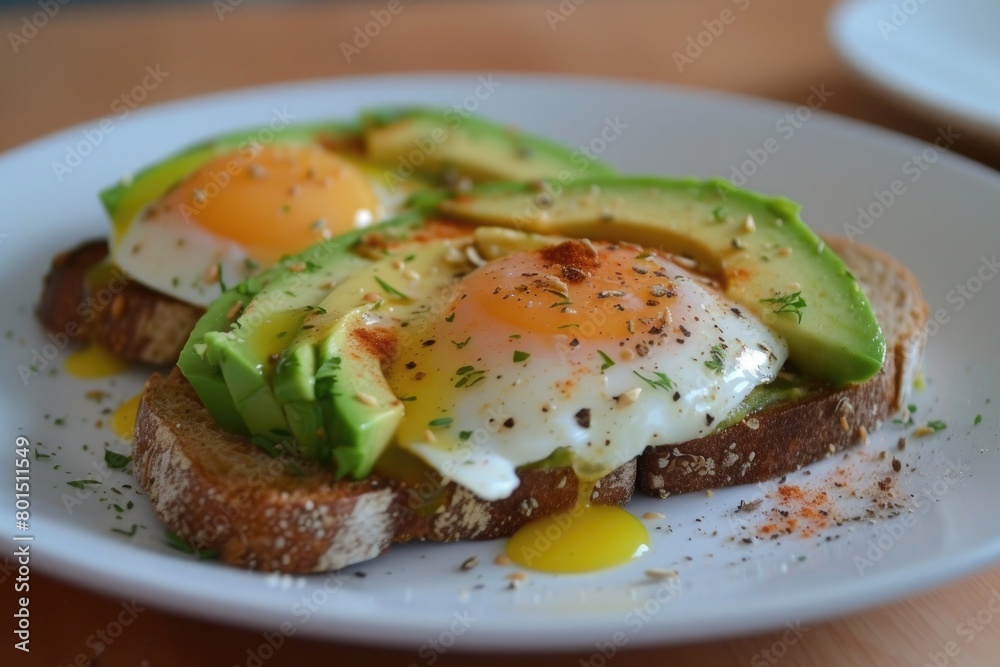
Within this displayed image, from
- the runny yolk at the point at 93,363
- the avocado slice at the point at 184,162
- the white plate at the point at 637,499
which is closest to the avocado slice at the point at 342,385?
the white plate at the point at 637,499

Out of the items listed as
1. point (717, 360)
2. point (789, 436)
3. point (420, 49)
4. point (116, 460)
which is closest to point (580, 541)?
point (717, 360)

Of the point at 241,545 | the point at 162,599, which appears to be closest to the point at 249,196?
the point at 241,545

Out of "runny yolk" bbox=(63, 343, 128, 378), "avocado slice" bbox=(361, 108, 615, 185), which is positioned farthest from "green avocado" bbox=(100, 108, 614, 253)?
"runny yolk" bbox=(63, 343, 128, 378)

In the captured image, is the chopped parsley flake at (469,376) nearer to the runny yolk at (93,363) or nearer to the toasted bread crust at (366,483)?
the toasted bread crust at (366,483)

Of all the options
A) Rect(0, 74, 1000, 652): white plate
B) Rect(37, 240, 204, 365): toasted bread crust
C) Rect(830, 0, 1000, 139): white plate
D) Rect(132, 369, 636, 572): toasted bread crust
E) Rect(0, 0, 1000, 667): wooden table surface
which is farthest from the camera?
Rect(0, 0, 1000, 667): wooden table surface

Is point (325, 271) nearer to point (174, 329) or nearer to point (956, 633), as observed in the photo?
point (174, 329)

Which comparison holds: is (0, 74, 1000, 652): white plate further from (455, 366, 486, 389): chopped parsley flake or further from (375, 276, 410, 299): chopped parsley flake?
(375, 276, 410, 299): chopped parsley flake

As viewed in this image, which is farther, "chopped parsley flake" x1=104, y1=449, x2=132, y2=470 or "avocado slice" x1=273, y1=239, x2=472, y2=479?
"chopped parsley flake" x1=104, y1=449, x2=132, y2=470
